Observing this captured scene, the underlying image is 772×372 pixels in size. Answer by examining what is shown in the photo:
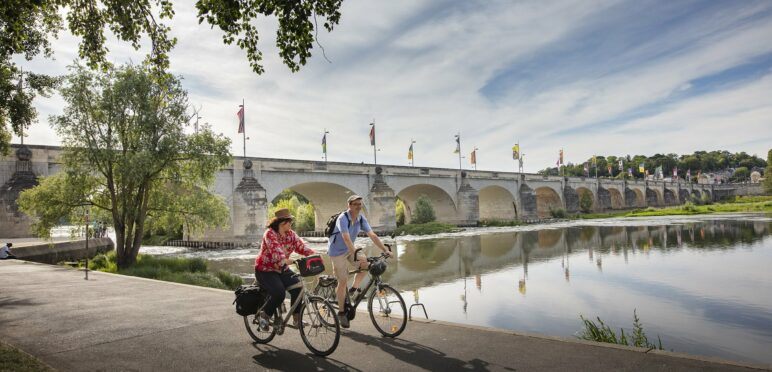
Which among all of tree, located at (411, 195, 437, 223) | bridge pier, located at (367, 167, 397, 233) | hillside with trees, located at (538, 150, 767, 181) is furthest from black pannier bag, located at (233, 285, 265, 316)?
hillside with trees, located at (538, 150, 767, 181)

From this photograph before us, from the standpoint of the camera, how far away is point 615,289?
13.8 m

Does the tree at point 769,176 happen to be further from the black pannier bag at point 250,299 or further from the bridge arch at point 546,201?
the black pannier bag at point 250,299

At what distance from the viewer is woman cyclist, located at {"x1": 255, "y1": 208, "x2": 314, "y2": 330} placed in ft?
18.7

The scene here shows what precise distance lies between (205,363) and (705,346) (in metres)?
8.24

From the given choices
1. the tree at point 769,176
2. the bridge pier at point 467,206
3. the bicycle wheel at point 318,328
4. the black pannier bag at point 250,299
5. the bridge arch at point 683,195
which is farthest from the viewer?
the bridge arch at point 683,195

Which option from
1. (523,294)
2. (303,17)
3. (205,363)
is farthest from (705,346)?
(303,17)

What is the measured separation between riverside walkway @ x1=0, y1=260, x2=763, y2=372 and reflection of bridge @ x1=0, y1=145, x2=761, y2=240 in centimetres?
2332

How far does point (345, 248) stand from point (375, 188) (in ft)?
126

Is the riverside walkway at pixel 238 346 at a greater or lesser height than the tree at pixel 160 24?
lesser

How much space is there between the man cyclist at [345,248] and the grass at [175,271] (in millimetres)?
9548

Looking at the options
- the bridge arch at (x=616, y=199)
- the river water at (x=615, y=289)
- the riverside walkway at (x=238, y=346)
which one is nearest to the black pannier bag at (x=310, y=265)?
the riverside walkway at (x=238, y=346)

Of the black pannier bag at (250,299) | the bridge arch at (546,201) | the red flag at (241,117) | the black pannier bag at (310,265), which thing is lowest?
the black pannier bag at (250,299)

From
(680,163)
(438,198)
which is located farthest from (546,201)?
(680,163)

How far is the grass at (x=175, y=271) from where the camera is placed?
14953 mm
